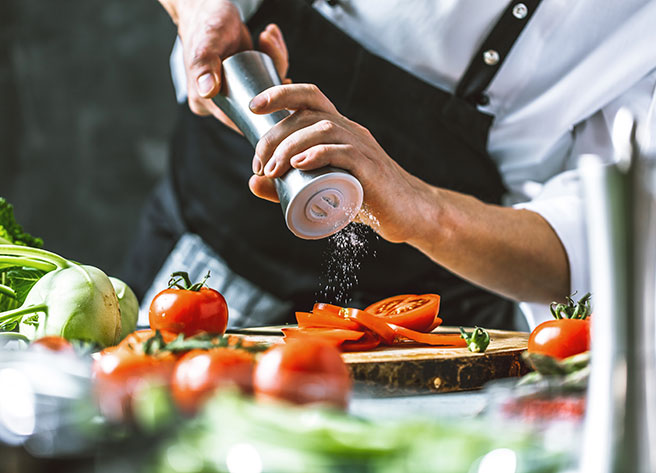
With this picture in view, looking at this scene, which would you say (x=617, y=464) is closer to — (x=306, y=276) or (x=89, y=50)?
(x=306, y=276)

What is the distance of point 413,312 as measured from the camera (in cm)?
103

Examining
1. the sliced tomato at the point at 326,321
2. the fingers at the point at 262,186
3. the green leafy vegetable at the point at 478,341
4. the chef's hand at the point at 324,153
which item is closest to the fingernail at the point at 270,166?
the chef's hand at the point at 324,153

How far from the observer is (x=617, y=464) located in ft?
1.19

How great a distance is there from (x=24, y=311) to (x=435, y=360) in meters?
0.48

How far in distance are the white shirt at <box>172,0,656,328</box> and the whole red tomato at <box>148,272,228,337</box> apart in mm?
661

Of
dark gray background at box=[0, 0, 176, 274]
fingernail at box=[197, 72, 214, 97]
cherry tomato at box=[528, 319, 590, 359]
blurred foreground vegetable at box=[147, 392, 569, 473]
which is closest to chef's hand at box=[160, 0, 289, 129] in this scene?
fingernail at box=[197, 72, 214, 97]

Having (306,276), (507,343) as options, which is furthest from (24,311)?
(306,276)

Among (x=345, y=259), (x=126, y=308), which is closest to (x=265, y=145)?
(x=126, y=308)

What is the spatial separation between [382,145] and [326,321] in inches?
22.1

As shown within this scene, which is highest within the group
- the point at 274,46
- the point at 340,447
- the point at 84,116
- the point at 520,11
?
the point at 84,116

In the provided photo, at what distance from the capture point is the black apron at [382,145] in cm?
138

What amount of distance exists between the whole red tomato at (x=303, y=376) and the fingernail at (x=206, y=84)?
61 cm

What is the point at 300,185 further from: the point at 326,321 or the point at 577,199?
the point at 577,199

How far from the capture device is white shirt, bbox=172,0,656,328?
1.27 meters
